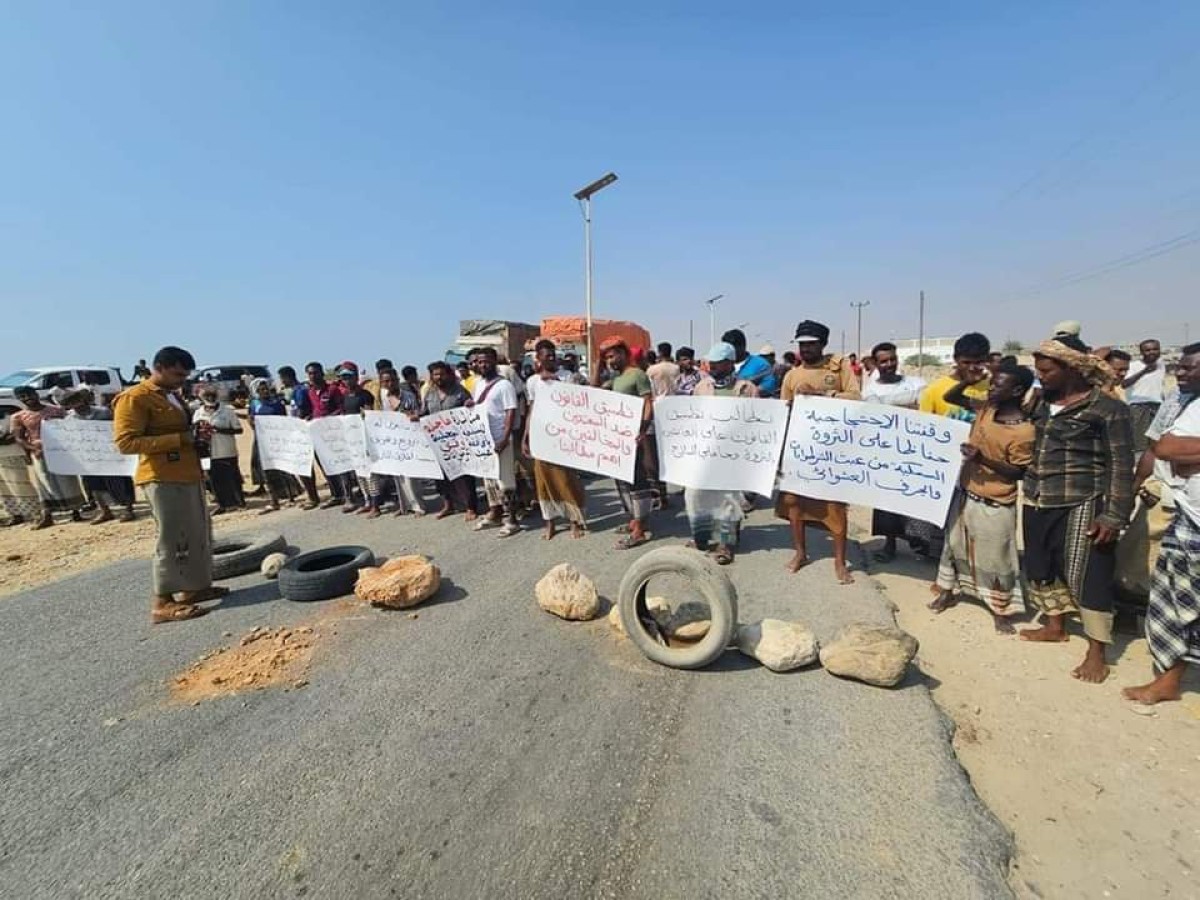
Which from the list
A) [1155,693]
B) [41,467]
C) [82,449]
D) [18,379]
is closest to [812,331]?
[1155,693]

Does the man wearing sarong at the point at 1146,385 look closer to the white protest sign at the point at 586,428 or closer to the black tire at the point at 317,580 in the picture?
the white protest sign at the point at 586,428

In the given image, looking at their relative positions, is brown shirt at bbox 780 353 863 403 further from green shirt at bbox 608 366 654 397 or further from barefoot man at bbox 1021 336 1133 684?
green shirt at bbox 608 366 654 397

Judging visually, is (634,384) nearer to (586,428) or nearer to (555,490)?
(586,428)

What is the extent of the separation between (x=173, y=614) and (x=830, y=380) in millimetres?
5833

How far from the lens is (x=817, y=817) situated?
2.16m

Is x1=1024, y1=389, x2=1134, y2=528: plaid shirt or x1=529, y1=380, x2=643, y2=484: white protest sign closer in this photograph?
x1=1024, y1=389, x2=1134, y2=528: plaid shirt

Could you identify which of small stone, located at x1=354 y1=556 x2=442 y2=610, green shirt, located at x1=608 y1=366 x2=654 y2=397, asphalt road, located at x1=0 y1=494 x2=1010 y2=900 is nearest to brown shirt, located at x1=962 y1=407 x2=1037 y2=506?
asphalt road, located at x1=0 y1=494 x2=1010 y2=900

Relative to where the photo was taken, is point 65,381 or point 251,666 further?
point 65,381

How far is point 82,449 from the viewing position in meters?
7.88

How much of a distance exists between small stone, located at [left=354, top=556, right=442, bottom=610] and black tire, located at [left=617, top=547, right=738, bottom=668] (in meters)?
Result: 1.76

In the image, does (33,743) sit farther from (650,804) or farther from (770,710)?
(770,710)

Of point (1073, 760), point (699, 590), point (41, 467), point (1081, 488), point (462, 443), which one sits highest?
point (462, 443)

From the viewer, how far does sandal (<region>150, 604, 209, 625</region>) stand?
432cm

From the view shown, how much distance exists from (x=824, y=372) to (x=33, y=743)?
19.0 ft
